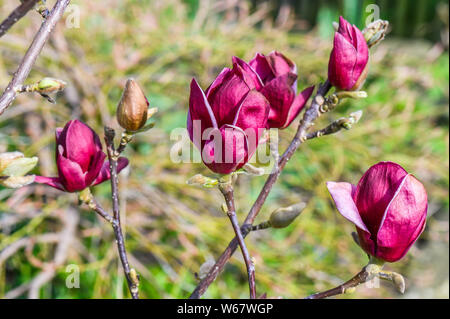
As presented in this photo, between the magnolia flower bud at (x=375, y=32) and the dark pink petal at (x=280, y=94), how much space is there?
3.0 inches

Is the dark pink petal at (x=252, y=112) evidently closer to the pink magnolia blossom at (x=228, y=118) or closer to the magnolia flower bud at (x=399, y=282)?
the pink magnolia blossom at (x=228, y=118)

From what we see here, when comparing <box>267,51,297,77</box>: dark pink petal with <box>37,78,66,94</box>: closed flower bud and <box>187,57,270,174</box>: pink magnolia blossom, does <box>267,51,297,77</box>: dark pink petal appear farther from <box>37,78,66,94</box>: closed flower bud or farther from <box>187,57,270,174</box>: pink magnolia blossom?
<box>37,78,66,94</box>: closed flower bud

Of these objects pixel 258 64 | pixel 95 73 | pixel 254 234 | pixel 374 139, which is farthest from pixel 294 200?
pixel 258 64

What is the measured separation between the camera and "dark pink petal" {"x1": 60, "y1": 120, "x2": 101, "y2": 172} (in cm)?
35

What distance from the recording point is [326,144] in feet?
4.32

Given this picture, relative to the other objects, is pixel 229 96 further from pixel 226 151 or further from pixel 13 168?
pixel 13 168

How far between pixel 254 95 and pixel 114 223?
0.49 feet

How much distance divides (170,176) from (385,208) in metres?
0.78

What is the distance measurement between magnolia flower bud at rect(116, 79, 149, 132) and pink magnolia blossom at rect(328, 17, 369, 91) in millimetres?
147

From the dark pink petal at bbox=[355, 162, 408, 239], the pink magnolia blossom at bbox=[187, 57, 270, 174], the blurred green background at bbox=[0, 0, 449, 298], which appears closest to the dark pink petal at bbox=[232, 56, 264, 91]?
the pink magnolia blossom at bbox=[187, 57, 270, 174]

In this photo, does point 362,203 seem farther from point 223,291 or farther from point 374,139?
point 374,139

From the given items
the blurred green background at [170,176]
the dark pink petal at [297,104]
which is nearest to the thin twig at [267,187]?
the dark pink petal at [297,104]

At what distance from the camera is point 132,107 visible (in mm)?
329

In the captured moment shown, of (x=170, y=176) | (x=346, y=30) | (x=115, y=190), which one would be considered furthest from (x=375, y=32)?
(x=170, y=176)
